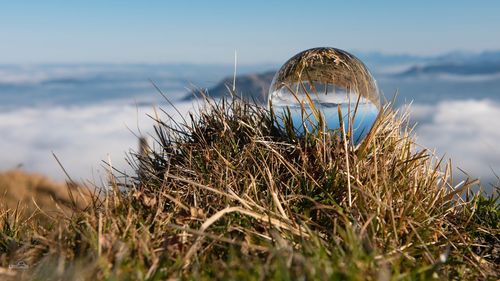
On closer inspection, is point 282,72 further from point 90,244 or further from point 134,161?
point 90,244

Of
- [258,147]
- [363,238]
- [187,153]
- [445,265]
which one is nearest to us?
[363,238]

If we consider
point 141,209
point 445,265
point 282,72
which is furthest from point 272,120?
point 445,265

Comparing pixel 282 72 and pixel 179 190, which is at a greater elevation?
pixel 282 72

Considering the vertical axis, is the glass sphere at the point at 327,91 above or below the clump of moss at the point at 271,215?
above

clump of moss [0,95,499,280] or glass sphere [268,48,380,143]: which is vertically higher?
glass sphere [268,48,380,143]

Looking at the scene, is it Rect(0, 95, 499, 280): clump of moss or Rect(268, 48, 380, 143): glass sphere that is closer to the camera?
Rect(0, 95, 499, 280): clump of moss

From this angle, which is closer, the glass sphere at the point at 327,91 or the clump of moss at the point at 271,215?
the clump of moss at the point at 271,215
